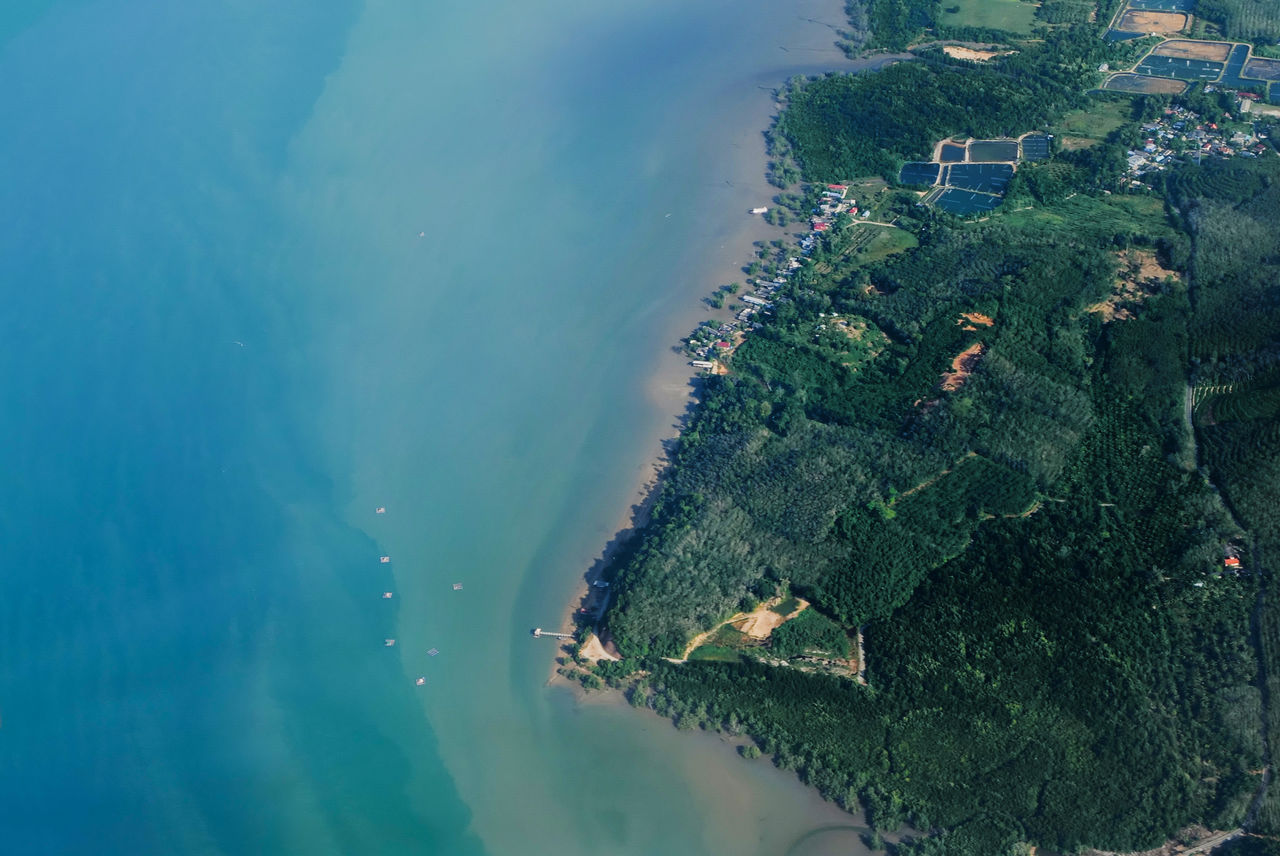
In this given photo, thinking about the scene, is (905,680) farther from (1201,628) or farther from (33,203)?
(33,203)

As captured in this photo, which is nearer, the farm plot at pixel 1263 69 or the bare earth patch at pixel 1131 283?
the bare earth patch at pixel 1131 283

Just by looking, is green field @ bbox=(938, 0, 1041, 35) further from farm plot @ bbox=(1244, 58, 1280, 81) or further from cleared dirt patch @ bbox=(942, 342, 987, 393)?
cleared dirt patch @ bbox=(942, 342, 987, 393)

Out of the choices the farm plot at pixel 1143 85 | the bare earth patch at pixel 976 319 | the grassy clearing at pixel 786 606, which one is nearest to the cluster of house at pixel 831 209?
the bare earth patch at pixel 976 319

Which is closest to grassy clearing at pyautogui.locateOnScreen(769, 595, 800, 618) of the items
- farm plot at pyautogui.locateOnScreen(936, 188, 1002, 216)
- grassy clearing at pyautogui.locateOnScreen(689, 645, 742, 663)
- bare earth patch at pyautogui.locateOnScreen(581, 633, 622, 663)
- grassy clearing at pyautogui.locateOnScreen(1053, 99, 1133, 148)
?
grassy clearing at pyautogui.locateOnScreen(689, 645, 742, 663)

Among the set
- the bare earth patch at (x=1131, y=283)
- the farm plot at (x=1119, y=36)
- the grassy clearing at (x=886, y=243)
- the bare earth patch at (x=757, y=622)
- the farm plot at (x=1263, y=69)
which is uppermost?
the farm plot at (x=1119, y=36)

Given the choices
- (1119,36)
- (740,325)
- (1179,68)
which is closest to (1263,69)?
(1179,68)

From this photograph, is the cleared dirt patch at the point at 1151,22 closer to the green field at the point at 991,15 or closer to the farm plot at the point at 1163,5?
the farm plot at the point at 1163,5
